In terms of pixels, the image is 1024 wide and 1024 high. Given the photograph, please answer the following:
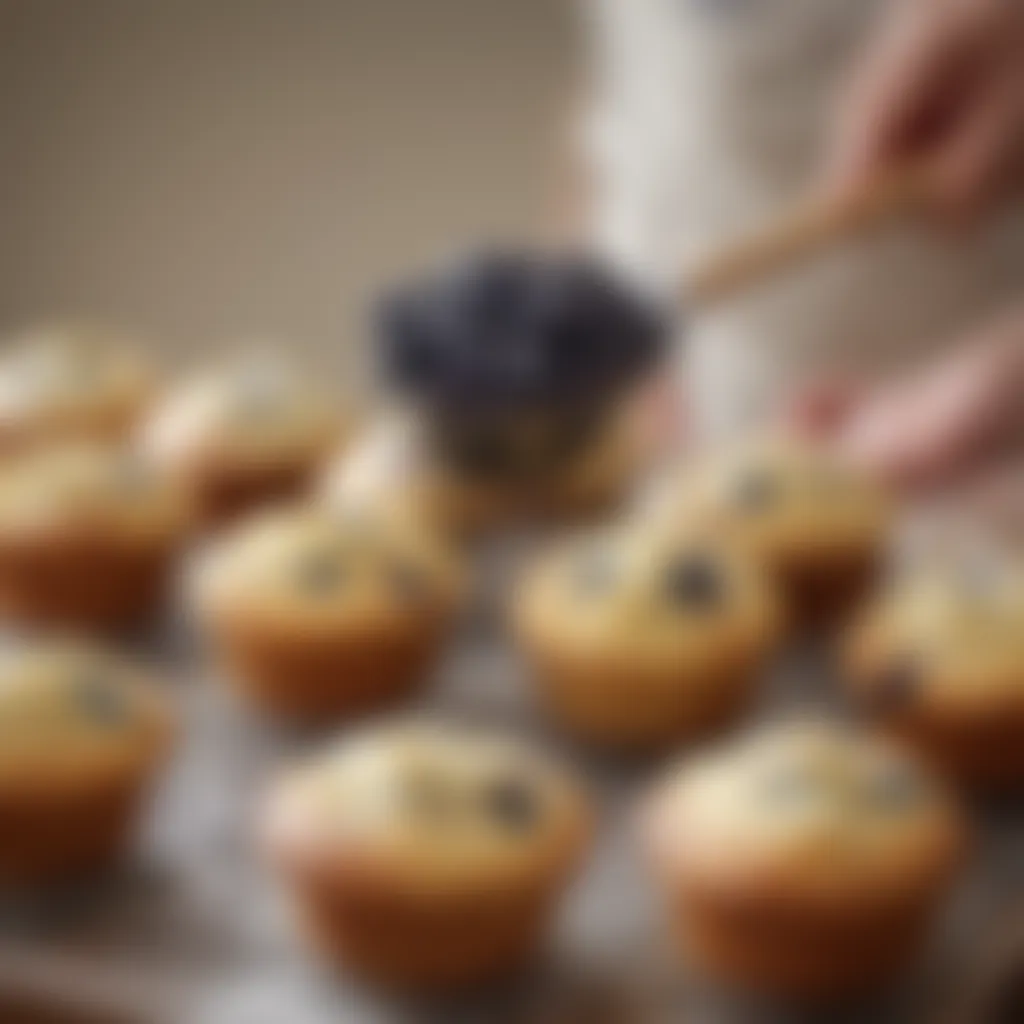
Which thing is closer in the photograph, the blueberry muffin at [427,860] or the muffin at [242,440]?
the blueberry muffin at [427,860]

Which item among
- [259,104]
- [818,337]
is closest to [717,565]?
[818,337]

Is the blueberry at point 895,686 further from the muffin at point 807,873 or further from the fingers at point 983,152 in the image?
the fingers at point 983,152

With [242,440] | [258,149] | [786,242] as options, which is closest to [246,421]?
[242,440]

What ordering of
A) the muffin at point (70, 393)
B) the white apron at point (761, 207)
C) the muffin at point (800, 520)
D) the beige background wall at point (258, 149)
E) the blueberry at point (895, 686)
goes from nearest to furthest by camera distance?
the blueberry at point (895, 686)
the muffin at point (800, 520)
the muffin at point (70, 393)
the white apron at point (761, 207)
the beige background wall at point (258, 149)

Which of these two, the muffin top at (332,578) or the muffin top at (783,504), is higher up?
the muffin top at (783,504)

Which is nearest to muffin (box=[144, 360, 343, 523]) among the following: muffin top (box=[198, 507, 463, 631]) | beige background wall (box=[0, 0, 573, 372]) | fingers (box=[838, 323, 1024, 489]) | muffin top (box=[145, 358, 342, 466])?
muffin top (box=[145, 358, 342, 466])

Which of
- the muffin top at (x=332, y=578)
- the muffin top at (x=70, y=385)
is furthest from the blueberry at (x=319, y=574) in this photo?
the muffin top at (x=70, y=385)

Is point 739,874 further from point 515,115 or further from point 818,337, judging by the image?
point 515,115
